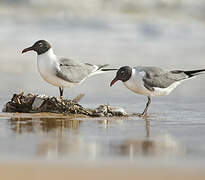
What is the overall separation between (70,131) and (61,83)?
403 cm

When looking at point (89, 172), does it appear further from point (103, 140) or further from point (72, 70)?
point (72, 70)

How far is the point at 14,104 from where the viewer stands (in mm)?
10031

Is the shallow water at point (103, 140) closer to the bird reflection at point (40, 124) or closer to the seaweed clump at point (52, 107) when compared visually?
the bird reflection at point (40, 124)

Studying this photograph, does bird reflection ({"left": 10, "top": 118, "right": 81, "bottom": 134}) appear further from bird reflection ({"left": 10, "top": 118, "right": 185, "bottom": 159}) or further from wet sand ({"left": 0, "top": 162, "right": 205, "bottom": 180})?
wet sand ({"left": 0, "top": 162, "right": 205, "bottom": 180})

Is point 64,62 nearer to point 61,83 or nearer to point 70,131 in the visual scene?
point 61,83

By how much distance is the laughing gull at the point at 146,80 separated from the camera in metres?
10.2

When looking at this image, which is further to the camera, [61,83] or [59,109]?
[61,83]

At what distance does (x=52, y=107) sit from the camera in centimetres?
957

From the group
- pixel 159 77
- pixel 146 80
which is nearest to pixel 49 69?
pixel 146 80

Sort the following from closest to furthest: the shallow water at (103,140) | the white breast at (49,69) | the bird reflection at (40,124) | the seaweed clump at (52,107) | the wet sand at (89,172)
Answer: the wet sand at (89,172), the shallow water at (103,140), the bird reflection at (40,124), the seaweed clump at (52,107), the white breast at (49,69)

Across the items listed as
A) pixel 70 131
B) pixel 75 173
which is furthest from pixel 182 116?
pixel 75 173

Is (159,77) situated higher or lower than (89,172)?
higher

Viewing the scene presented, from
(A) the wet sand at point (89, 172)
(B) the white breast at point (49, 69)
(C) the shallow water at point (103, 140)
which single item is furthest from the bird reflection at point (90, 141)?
(B) the white breast at point (49, 69)

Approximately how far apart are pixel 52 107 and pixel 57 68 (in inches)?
45.9
